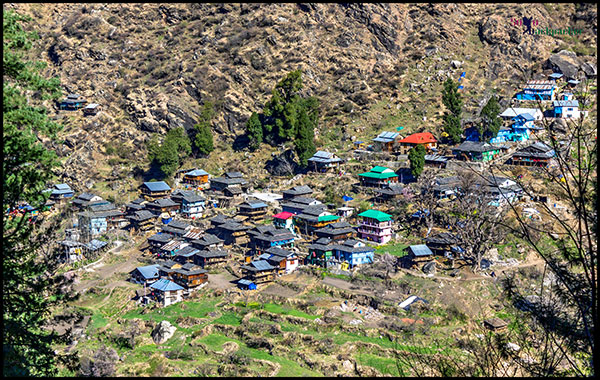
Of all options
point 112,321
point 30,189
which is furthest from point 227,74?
point 30,189

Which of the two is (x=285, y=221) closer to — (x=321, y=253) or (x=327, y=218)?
(x=327, y=218)

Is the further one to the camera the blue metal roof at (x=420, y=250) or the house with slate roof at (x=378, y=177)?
the house with slate roof at (x=378, y=177)

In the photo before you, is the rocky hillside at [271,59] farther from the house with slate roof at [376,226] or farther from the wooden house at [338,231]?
the house with slate roof at [376,226]

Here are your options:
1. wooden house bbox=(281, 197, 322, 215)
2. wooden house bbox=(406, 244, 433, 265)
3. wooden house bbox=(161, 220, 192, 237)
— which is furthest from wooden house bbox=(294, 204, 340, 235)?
wooden house bbox=(161, 220, 192, 237)

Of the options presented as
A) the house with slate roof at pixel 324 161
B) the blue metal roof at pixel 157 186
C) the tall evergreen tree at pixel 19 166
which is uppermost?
the tall evergreen tree at pixel 19 166

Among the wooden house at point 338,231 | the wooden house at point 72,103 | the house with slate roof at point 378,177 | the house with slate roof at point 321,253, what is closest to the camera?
the house with slate roof at point 321,253

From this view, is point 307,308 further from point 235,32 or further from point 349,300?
point 235,32

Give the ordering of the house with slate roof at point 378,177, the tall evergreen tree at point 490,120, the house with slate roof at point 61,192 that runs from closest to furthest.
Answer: the house with slate roof at point 378,177, the house with slate roof at point 61,192, the tall evergreen tree at point 490,120

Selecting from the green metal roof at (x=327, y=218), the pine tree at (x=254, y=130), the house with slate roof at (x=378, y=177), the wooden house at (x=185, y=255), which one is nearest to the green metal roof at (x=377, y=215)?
the green metal roof at (x=327, y=218)

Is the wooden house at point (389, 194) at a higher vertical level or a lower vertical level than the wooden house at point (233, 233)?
higher
